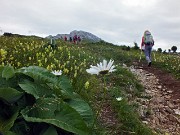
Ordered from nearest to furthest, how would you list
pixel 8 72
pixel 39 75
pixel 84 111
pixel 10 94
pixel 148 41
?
pixel 10 94 → pixel 8 72 → pixel 84 111 → pixel 39 75 → pixel 148 41

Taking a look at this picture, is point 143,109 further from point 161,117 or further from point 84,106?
point 84,106

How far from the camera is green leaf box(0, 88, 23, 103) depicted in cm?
Result: 375

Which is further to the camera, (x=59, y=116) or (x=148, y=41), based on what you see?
(x=148, y=41)

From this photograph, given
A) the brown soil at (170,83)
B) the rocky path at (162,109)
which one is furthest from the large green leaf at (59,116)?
the brown soil at (170,83)

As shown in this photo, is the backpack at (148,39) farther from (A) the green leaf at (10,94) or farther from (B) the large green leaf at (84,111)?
(A) the green leaf at (10,94)

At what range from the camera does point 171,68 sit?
19.5 meters

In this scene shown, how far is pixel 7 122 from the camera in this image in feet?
12.1

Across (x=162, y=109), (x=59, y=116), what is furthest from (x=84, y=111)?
(x=162, y=109)

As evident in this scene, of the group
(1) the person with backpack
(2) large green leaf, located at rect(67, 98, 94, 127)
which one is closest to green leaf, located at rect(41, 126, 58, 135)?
(2) large green leaf, located at rect(67, 98, 94, 127)

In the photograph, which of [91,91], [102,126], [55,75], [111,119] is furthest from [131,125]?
[55,75]

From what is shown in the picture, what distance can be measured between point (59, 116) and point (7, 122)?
1.84 feet

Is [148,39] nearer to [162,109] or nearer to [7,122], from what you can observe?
[162,109]

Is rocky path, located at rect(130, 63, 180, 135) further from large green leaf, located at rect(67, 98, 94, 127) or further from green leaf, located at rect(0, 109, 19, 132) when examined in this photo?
green leaf, located at rect(0, 109, 19, 132)

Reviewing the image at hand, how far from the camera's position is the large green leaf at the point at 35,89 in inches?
157
